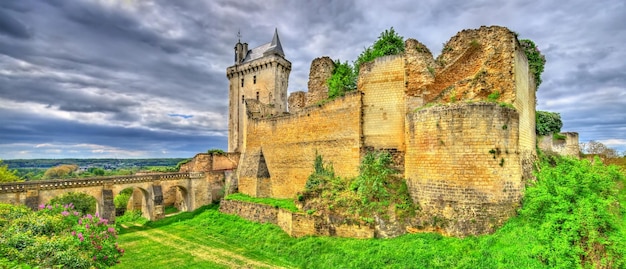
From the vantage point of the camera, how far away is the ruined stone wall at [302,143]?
17828 mm

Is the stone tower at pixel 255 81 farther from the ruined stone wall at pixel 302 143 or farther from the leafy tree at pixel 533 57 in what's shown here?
the leafy tree at pixel 533 57

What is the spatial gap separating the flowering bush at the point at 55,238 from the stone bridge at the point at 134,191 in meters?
11.9

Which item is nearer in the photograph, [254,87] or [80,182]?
[80,182]

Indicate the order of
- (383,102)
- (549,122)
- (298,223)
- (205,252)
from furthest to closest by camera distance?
(549,122) < (383,102) < (205,252) < (298,223)

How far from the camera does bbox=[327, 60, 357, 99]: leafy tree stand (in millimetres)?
20703


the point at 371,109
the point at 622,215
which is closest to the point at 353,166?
the point at 371,109

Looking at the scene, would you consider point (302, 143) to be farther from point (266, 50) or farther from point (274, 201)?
point (266, 50)

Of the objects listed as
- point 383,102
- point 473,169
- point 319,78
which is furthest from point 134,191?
point 473,169

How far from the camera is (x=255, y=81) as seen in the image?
1476 inches

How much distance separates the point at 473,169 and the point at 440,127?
82.1 inches

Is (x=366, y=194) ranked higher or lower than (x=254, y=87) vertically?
lower

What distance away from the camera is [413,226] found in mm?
12844

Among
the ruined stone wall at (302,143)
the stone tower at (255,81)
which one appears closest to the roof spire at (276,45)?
the stone tower at (255,81)

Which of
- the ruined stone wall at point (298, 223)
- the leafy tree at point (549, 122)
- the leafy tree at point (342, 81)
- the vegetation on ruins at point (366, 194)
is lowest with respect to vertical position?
the ruined stone wall at point (298, 223)
